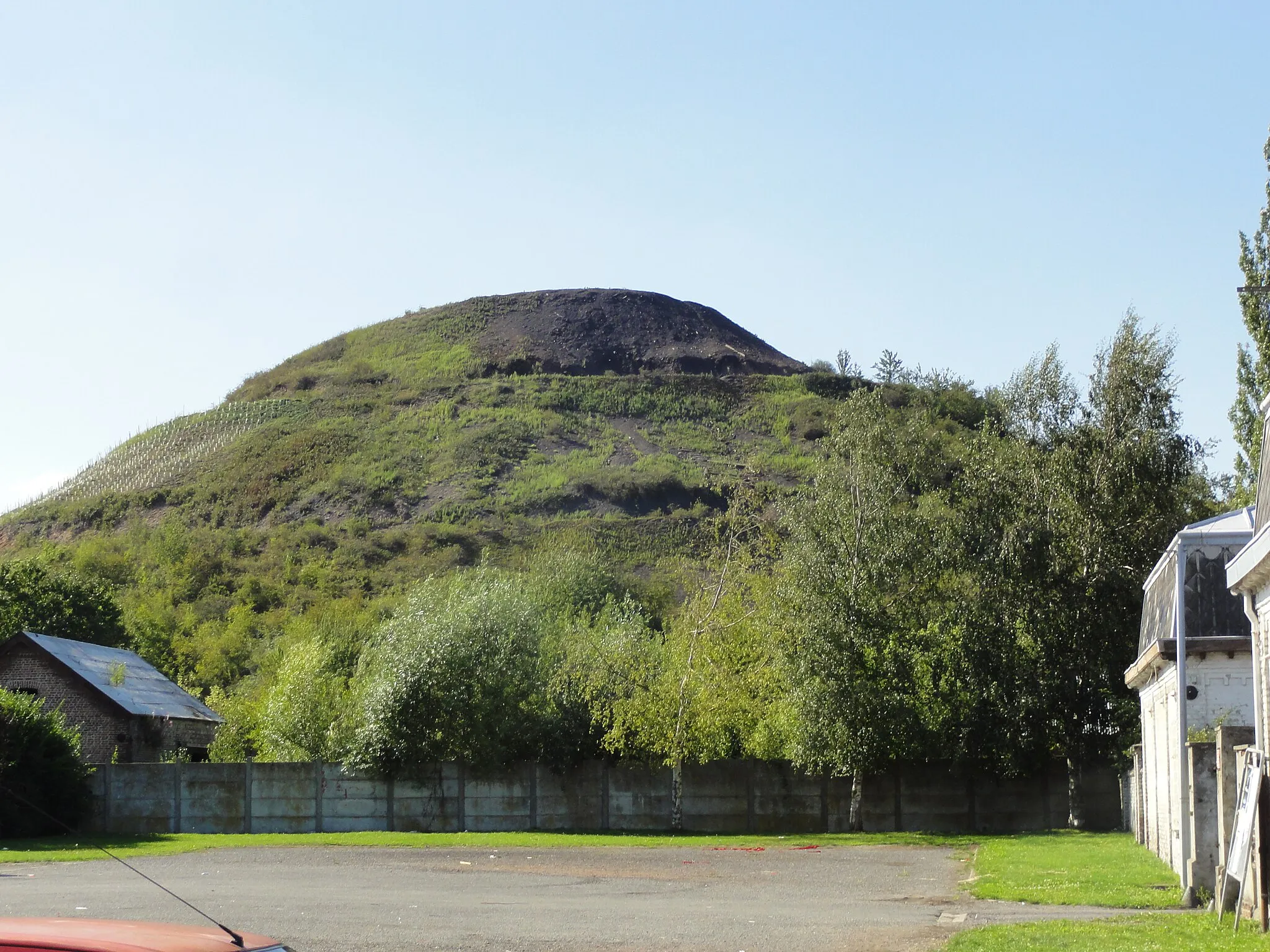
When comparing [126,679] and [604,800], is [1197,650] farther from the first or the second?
[126,679]

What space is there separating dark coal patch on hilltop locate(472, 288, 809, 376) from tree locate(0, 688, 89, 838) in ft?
416

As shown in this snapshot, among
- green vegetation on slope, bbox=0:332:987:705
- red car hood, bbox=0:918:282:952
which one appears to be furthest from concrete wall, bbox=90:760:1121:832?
red car hood, bbox=0:918:282:952

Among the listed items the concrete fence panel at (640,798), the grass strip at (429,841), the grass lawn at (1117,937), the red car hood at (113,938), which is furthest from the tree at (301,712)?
the red car hood at (113,938)

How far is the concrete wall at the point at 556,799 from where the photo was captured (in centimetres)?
3288

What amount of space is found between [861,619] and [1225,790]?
61.3 feet

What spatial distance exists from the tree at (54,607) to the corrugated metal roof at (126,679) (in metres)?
13.5

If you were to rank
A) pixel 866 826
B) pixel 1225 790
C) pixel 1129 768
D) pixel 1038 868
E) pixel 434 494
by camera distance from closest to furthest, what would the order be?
pixel 1225 790 → pixel 1038 868 → pixel 1129 768 → pixel 866 826 → pixel 434 494

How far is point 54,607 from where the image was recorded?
57.2 metres

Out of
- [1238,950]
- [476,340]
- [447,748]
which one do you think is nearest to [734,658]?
[447,748]

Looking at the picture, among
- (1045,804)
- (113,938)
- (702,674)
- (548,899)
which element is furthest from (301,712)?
(113,938)

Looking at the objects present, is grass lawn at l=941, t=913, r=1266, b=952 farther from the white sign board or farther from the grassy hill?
the grassy hill

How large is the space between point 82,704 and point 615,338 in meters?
141

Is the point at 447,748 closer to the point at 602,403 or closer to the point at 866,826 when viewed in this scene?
the point at 866,826

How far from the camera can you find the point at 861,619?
32.0 m
